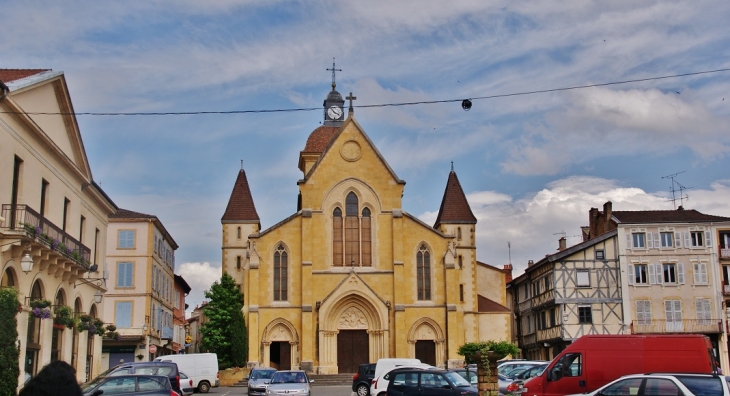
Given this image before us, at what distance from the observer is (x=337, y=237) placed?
175 ft

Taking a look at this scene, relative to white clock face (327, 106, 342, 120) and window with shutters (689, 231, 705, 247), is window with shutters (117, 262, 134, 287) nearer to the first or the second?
white clock face (327, 106, 342, 120)

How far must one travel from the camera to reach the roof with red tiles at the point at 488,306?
183 ft

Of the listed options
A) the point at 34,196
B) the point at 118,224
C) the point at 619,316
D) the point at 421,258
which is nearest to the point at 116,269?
the point at 118,224

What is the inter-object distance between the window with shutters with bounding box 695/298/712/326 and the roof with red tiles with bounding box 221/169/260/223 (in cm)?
2904

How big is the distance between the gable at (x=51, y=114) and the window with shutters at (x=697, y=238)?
37.2m

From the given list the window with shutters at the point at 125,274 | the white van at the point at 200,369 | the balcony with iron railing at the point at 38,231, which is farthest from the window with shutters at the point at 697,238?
the balcony with iron railing at the point at 38,231

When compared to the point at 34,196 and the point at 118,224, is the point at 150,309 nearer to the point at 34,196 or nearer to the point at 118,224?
the point at 118,224

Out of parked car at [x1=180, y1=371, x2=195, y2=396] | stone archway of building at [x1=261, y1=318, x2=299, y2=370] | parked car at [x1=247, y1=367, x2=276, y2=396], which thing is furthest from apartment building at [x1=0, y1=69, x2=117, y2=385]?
stone archway of building at [x1=261, y1=318, x2=299, y2=370]

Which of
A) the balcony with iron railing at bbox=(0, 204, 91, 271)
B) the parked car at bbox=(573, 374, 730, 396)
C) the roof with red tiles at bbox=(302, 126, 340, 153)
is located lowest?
the parked car at bbox=(573, 374, 730, 396)

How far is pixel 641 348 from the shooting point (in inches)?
878

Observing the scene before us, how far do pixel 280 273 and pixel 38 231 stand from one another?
28.3m

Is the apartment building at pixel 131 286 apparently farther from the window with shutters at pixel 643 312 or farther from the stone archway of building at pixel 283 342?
the window with shutters at pixel 643 312

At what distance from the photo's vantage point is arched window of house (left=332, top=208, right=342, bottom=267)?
174 feet

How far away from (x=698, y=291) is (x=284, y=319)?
25.5m
